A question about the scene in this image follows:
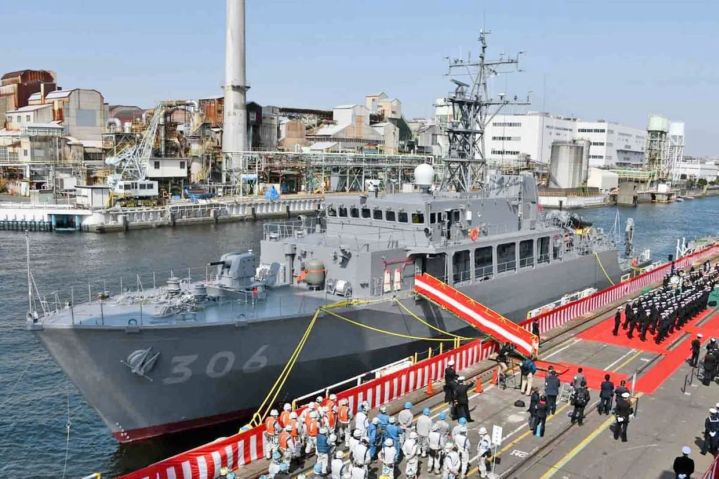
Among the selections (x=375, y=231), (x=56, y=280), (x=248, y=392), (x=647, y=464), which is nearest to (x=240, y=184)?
(x=56, y=280)

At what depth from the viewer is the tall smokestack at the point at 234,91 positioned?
80.3m

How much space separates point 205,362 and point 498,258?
13204 mm

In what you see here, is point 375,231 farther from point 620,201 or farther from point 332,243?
point 620,201

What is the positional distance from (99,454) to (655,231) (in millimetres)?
71593

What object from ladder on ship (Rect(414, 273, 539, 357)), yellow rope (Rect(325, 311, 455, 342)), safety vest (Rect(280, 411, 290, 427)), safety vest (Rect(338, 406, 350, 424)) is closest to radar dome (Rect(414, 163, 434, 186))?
ladder on ship (Rect(414, 273, 539, 357))

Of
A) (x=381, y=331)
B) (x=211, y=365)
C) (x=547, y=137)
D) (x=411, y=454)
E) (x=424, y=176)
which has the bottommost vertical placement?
(x=411, y=454)

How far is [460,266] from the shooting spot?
22859mm

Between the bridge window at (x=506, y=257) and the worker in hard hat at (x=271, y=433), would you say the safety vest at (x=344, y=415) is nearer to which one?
the worker in hard hat at (x=271, y=433)

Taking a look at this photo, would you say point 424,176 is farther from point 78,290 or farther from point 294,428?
point 78,290

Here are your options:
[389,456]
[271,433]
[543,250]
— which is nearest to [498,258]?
[543,250]

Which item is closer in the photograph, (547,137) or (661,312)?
(661,312)

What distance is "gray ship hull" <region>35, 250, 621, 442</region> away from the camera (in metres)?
15.3

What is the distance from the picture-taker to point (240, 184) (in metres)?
83.0

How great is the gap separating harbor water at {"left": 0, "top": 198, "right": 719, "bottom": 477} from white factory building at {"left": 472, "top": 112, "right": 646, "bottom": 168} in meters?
37.5
